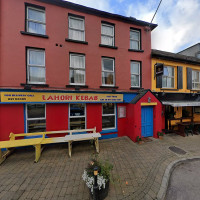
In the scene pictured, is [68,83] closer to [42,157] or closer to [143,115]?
[42,157]

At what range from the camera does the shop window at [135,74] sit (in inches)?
286

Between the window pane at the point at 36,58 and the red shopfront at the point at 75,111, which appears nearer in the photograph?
the red shopfront at the point at 75,111

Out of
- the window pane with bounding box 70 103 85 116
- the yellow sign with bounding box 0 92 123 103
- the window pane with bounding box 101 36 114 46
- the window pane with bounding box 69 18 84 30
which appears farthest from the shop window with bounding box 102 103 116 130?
the window pane with bounding box 69 18 84 30

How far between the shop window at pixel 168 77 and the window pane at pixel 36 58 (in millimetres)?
9303

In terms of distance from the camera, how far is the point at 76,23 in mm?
6277

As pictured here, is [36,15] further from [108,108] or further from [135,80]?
[135,80]

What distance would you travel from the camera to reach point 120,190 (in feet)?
9.39

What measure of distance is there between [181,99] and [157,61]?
4089 millimetres

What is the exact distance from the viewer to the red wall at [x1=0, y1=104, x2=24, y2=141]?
5004 mm

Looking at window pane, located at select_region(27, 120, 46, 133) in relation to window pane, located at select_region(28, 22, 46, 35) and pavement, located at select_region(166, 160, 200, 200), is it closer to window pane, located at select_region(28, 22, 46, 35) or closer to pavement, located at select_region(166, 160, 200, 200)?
window pane, located at select_region(28, 22, 46, 35)

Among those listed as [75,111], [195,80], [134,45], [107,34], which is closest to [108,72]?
[107,34]

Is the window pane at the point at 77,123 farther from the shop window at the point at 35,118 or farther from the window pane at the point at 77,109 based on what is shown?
the shop window at the point at 35,118

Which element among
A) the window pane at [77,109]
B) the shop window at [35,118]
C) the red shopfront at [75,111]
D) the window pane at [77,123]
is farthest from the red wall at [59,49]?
the window pane at [77,123]

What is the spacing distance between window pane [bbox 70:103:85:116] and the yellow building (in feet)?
18.8
